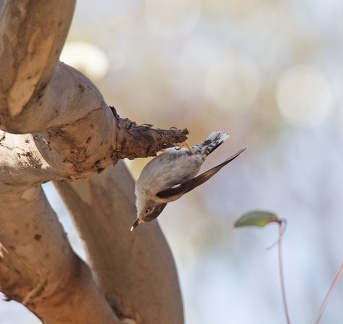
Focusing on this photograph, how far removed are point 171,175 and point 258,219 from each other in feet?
1.16

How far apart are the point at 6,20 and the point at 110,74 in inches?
60.1

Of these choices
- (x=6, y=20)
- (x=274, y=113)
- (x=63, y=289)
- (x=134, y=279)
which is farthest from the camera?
(x=274, y=113)

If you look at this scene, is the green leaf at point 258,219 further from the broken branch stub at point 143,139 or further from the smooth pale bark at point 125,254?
the broken branch stub at point 143,139

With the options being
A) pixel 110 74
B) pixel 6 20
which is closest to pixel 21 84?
pixel 6 20

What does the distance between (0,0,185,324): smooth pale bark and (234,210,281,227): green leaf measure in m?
0.19

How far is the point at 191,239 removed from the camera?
2582 mm

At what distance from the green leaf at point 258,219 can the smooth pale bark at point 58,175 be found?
0.19 meters

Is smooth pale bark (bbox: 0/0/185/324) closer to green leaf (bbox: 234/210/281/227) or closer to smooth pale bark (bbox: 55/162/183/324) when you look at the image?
smooth pale bark (bbox: 55/162/183/324)

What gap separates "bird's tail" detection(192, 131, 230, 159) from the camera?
0.97 m

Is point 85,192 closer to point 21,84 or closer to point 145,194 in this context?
point 145,194

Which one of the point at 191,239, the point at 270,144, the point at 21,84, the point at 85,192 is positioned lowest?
the point at 21,84

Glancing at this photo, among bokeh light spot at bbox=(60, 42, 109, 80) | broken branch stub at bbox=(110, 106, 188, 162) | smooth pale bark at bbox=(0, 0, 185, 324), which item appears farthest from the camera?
bokeh light spot at bbox=(60, 42, 109, 80)

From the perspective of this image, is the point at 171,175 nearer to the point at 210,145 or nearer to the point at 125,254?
the point at 210,145

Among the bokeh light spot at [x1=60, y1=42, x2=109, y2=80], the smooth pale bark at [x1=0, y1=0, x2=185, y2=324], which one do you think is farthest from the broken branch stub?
the bokeh light spot at [x1=60, y1=42, x2=109, y2=80]
